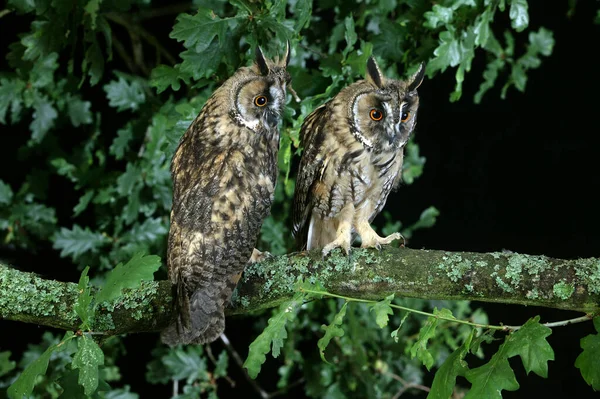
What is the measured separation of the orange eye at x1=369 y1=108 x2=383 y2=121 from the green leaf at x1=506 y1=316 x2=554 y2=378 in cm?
64

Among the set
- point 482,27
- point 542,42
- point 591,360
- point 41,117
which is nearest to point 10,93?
point 41,117

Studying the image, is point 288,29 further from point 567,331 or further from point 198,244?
point 567,331

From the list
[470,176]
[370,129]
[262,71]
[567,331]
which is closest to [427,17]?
[370,129]

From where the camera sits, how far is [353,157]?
1.87 metres

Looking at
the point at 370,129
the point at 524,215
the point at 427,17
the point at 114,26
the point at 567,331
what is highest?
the point at 427,17

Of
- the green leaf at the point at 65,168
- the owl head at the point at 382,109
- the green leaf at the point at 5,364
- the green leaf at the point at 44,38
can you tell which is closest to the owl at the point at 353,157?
the owl head at the point at 382,109

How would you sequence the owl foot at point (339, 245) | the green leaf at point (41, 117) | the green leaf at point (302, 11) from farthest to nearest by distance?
the green leaf at point (41, 117), the green leaf at point (302, 11), the owl foot at point (339, 245)

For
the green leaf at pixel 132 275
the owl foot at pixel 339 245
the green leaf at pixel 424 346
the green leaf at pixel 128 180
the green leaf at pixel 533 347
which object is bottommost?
the green leaf at pixel 128 180

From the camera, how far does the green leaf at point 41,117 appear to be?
2.54m

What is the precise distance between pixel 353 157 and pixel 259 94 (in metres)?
0.38

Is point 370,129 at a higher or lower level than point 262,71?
lower

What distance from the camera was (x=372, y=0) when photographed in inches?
90.4

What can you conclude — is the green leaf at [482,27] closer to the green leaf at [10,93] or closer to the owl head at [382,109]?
the owl head at [382,109]

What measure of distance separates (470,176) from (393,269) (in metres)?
1.52
